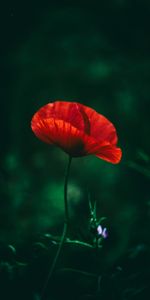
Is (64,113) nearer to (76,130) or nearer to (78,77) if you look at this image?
(76,130)

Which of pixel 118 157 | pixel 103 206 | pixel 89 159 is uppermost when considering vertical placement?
pixel 89 159

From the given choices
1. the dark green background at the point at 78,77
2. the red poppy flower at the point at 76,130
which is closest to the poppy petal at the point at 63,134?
the red poppy flower at the point at 76,130

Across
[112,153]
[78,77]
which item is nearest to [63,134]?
[112,153]

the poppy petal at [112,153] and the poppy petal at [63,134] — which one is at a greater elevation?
the poppy petal at [63,134]

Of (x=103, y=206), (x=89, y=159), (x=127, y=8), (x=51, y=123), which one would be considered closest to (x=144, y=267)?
(x=51, y=123)

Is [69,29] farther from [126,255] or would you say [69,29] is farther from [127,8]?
[126,255]

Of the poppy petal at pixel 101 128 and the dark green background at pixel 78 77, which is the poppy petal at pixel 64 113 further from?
the dark green background at pixel 78 77
